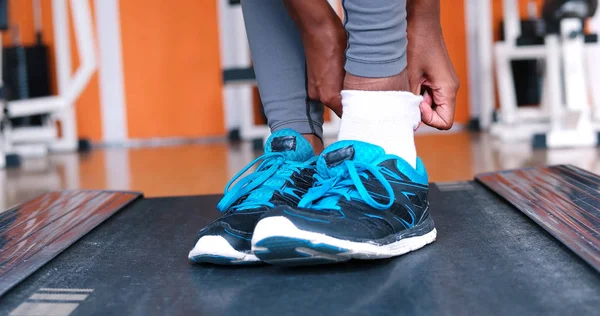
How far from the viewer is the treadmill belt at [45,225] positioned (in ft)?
2.85

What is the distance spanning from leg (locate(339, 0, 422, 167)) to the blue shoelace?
3.8 inches

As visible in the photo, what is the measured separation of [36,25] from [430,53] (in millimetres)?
3360

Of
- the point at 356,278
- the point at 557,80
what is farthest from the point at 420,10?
the point at 557,80

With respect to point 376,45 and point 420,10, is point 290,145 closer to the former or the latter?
point 376,45

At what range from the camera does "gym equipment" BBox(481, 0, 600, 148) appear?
241 centimetres

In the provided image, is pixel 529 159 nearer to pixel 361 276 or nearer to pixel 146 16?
pixel 361 276

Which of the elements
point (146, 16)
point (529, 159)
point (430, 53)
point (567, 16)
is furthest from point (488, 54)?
point (430, 53)

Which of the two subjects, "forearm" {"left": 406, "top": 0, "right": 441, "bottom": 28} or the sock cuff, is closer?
the sock cuff

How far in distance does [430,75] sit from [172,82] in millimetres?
2990

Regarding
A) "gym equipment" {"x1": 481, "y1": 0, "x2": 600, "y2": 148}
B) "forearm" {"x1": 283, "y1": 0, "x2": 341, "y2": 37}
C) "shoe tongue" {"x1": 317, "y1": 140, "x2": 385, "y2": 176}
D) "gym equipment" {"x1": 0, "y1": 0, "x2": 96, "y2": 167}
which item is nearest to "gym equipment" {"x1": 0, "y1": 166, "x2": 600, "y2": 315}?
"shoe tongue" {"x1": 317, "y1": 140, "x2": 385, "y2": 176}

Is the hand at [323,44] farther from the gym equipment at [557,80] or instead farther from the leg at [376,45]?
the gym equipment at [557,80]

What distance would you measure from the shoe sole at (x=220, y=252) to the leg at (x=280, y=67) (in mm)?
330

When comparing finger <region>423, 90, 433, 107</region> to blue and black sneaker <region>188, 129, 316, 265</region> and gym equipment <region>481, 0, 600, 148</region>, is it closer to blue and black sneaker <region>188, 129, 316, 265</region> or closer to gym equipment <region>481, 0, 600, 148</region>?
blue and black sneaker <region>188, 129, 316, 265</region>

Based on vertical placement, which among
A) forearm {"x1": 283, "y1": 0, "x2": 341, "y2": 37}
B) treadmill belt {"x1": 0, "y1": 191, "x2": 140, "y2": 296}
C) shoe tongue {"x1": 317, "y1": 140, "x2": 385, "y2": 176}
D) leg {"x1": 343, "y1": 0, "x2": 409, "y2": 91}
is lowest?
treadmill belt {"x1": 0, "y1": 191, "x2": 140, "y2": 296}
